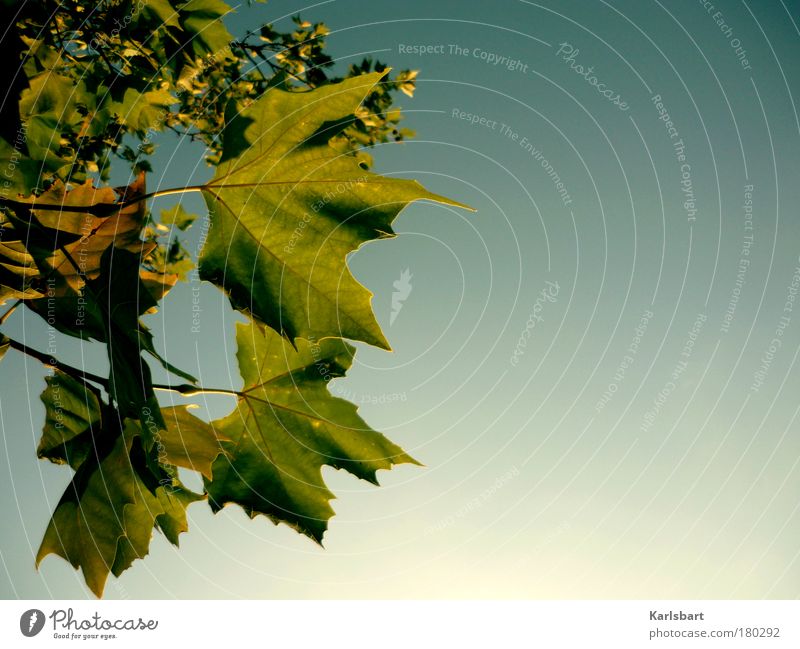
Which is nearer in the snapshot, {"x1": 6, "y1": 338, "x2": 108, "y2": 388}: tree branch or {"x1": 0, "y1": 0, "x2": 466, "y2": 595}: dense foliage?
{"x1": 0, "y1": 0, "x2": 466, "y2": 595}: dense foliage

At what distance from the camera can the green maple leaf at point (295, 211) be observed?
983mm

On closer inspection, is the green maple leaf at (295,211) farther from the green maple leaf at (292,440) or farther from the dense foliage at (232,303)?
the green maple leaf at (292,440)

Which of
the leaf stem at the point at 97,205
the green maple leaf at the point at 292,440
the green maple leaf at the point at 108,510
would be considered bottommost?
the green maple leaf at the point at 108,510

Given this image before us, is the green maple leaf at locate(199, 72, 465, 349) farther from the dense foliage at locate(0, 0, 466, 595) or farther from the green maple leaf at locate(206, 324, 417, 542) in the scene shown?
the green maple leaf at locate(206, 324, 417, 542)

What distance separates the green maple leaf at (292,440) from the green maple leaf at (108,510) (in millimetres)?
143

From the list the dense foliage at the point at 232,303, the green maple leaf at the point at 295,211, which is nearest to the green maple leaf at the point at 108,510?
the dense foliage at the point at 232,303

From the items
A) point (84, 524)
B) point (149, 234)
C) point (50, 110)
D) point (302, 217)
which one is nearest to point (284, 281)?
point (302, 217)

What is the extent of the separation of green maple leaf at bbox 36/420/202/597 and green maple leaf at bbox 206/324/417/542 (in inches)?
5.6

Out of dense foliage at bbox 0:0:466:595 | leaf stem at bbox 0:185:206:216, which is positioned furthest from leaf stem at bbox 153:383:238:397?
leaf stem at bbox 0:185:206:216

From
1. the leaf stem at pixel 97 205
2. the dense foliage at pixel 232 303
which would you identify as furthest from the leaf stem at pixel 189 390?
the leaf stem at pixel 97 205

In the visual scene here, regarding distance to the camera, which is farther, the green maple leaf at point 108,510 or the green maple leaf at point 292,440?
the green maple leaf at point 292,440

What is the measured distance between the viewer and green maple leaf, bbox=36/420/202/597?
36.4 inches

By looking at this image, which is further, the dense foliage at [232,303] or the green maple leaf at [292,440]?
the green maple leaf at [292,440]

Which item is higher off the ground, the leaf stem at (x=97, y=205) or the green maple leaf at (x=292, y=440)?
the leaf stem at (x=97, y=205)
